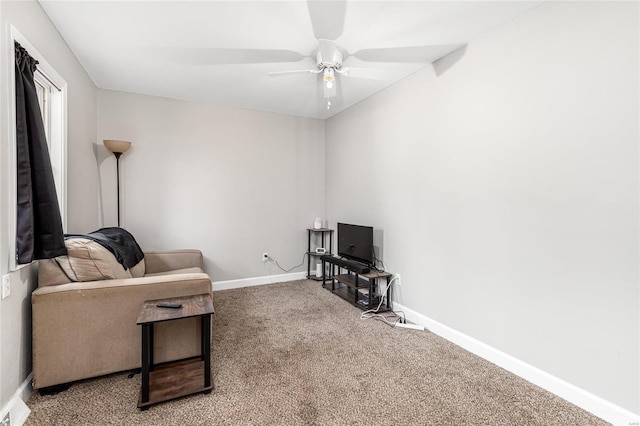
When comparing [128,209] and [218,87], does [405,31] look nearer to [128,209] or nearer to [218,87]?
[218,87]

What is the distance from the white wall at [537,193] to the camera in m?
1.66

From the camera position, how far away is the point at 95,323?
6.34 ft

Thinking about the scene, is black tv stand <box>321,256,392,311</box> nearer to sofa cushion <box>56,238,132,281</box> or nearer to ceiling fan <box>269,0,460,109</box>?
ceiling fan <box>269,0,460,109</box>

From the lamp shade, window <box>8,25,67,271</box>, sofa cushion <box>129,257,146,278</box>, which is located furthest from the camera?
the lamp shade

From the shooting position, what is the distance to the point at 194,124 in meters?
3.89

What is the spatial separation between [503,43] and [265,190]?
3.25 meters

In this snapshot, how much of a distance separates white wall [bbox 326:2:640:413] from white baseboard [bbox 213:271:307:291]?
194 centimetres

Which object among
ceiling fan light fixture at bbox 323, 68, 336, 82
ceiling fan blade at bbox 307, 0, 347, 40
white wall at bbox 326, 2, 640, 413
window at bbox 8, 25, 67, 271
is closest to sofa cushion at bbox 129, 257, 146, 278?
window at bbox 8, 25, 67, 271

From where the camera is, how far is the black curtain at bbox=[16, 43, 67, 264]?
171 centimetres

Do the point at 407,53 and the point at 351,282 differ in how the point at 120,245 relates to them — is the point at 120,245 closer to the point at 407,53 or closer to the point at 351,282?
the point at 351,282

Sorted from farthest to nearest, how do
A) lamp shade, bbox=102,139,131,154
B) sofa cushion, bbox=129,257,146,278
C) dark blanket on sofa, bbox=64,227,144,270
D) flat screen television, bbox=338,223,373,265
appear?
flat screen television, bbox=338,223,373,265 → lamp shade, bbox=102,139,131,154 → sofa cushion, bbox=129,257,146,278 → dark blanket on sofa, bbox=64,227,144,270

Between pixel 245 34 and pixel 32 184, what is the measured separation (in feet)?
5.99

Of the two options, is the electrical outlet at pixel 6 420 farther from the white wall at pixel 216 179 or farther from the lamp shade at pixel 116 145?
the lamp shade at pixel 116 145

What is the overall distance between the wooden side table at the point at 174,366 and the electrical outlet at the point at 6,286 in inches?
26.8
